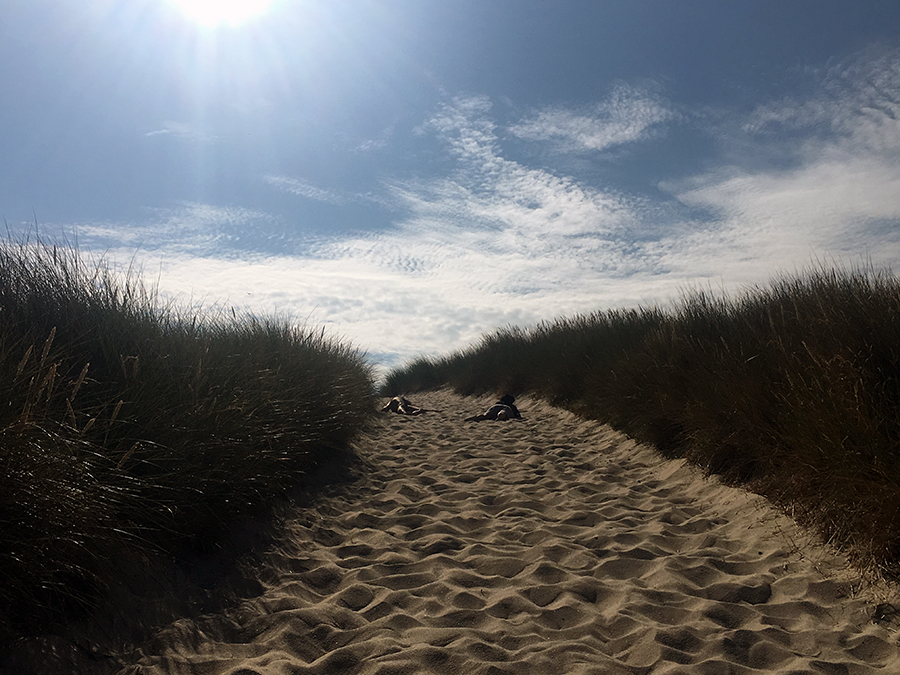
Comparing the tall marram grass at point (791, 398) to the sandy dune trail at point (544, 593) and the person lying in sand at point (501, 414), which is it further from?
the person lying in sand at point (501, 414)

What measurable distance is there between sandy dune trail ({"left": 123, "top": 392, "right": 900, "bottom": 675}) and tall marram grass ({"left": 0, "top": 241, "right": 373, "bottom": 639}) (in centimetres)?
43

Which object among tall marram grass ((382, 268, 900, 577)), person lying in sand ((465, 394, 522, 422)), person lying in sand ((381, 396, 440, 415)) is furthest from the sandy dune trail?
person lying in sand ((381, 396, 440, 415))

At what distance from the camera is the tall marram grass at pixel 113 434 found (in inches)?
77.9

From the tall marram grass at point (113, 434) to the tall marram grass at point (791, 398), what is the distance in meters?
3.12

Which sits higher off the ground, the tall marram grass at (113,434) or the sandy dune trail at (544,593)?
the tall marram grass at (113,434)

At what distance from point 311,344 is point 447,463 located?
268cm

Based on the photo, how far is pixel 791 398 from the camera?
11.3ft

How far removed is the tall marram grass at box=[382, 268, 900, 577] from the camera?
267cm

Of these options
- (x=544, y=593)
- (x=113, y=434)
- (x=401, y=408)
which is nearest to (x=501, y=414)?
(x=401, y=408)

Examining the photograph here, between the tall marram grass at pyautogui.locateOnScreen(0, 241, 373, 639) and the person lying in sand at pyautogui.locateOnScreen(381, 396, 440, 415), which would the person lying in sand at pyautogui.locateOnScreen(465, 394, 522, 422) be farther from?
the tall marram grass at pyautogui.locateOnScreen(0, 241, 373, 639)

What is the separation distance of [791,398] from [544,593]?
6.45 ft

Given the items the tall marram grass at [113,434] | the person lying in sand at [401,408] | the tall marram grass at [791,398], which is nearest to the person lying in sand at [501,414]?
the tall marram grass at [791,398]

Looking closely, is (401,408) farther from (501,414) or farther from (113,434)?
(113,434)

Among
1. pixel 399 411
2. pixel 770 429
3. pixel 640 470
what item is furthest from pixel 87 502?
pixel 399 411
